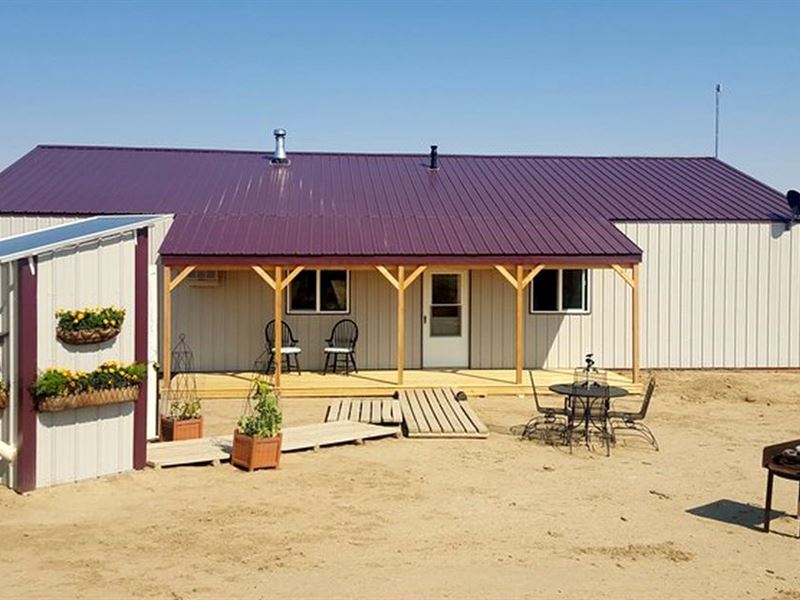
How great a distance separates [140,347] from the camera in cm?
726

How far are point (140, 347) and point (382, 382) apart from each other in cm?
560

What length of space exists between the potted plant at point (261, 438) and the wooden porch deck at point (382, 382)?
4226 millimetres

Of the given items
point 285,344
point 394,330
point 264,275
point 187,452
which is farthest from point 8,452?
point 394,330

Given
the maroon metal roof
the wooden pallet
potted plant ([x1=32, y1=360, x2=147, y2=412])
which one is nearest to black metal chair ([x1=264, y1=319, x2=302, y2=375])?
the maroon metal roof

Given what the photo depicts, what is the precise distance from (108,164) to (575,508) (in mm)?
13984

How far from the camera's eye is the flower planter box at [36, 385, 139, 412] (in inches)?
254

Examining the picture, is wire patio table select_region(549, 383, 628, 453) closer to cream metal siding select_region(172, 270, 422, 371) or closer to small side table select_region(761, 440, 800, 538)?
small side table select_region(761, 440, 800, 538)

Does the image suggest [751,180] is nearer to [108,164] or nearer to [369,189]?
[369,189]

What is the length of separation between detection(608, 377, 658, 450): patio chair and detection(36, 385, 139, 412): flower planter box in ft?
16.8

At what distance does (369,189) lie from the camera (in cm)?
1608

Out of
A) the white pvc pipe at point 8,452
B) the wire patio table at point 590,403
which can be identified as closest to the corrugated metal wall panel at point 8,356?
the white pvc pipe at point 8,452

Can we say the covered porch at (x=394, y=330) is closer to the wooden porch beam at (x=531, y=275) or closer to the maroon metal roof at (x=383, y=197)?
the wooden porch beam at (x=531, y=275)

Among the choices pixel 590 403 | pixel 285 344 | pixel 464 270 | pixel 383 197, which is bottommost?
pixel 590 403

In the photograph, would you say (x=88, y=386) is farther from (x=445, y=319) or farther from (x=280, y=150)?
(x=280, y=150)
